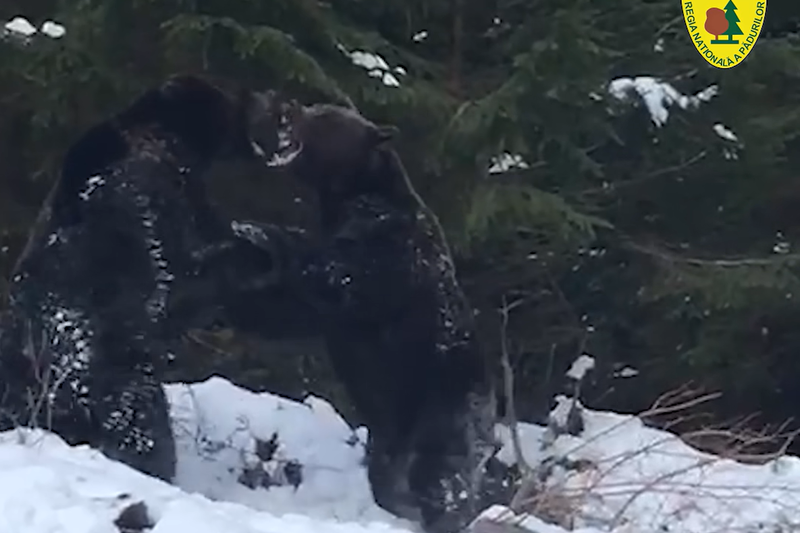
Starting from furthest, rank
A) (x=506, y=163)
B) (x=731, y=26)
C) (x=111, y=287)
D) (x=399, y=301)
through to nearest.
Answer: (x=731, y=26) → (x=506, y=163) → (x=399, y=301) → (x=111, y=287)

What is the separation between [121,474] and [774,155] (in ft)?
18.1

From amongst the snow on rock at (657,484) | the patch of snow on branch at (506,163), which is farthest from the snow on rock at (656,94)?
the snow on rock at (657,484)

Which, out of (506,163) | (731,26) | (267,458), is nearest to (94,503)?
(267,458)

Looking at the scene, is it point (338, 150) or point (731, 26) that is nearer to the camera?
point (338, 150)

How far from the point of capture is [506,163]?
8.84m

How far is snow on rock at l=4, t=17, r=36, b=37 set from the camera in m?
8.96

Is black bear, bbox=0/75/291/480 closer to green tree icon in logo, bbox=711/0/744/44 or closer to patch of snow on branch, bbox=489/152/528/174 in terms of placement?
patch of snow on branch, bbox=489/152/528/174

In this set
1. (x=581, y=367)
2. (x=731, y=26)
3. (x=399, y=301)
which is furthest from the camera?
(x=581, y=367)

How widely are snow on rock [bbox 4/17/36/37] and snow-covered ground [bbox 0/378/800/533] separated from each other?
261 cm

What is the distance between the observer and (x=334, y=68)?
8.62 m

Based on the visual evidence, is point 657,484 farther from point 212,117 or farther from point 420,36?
point 420,36

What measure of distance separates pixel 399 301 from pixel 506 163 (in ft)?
7.91

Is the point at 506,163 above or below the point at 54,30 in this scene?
below

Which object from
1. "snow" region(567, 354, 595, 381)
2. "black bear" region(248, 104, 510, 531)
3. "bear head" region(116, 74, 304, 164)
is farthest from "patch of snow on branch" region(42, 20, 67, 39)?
"snow" region(567, 354, 595, 381)
